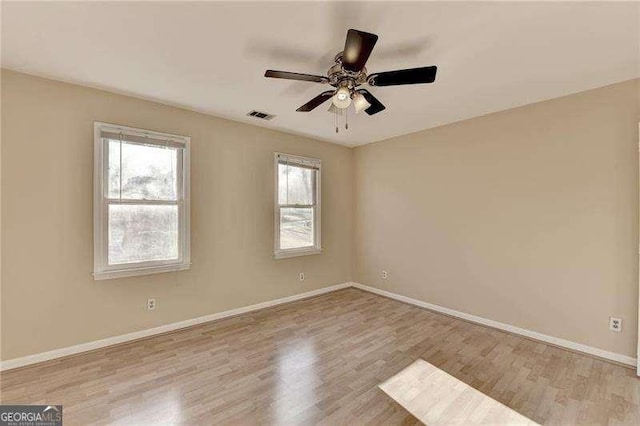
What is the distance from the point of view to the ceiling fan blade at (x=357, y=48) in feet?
5.12

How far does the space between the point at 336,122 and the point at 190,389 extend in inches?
132

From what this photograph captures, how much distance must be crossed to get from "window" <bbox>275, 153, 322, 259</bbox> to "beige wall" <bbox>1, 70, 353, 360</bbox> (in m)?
0.18

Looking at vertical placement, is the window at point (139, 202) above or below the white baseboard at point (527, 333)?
above

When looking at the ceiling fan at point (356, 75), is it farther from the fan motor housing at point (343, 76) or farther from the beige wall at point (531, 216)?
the beige wall at point (531, 216)

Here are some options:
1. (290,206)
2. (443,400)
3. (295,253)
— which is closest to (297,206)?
(290,206)

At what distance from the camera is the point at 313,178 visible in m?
4.72

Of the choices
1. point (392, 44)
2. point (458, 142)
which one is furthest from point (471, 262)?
point (392, 44)

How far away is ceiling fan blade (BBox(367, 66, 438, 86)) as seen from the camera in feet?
6.10

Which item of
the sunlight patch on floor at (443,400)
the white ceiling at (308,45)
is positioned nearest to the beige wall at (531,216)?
the white ceiling at (308,45)

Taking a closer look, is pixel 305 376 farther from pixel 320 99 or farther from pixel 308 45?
pixel 308 45

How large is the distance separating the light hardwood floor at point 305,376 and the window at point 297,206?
1320 millimetres

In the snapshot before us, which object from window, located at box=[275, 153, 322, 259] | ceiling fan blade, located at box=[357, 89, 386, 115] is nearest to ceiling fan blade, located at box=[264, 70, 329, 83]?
ceiling fan blade, located at box=[357, 89, 386, 115]

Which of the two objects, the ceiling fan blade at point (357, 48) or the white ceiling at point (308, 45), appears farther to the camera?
the white ceiling at point (308, 45)

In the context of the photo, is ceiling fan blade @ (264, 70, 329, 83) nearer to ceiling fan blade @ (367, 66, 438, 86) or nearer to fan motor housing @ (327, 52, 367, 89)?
fan motor housing @ (327, 52, 367, 89)
